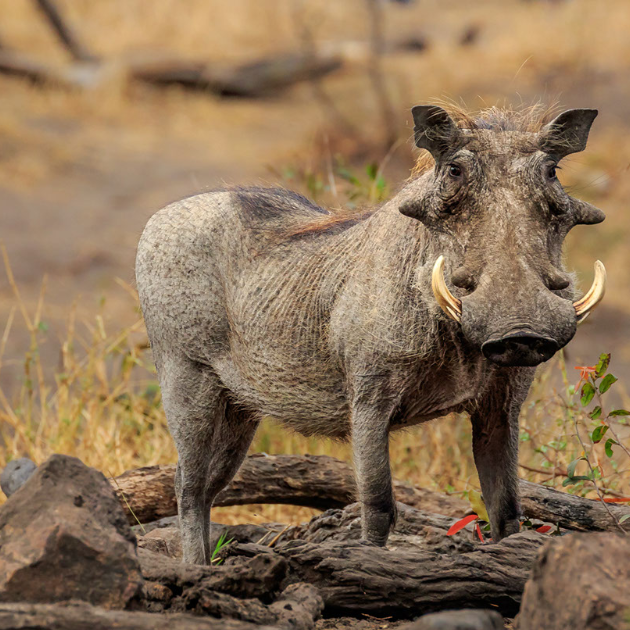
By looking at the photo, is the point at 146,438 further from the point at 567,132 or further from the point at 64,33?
the point at 64,33

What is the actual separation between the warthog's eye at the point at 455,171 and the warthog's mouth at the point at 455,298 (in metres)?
0.25

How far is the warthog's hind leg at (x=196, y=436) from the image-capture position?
11.7ft

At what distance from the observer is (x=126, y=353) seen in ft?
17.4

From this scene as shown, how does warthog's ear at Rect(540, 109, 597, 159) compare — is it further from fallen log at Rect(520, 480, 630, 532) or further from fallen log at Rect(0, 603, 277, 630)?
fallen log at Rect(0, 603, 277, 630)

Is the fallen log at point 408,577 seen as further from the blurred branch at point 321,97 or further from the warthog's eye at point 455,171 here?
the blurred branch at point 321,97

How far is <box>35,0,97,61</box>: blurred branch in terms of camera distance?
1417cm

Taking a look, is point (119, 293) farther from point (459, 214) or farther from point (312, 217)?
point (459, 214)

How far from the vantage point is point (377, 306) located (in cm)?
301

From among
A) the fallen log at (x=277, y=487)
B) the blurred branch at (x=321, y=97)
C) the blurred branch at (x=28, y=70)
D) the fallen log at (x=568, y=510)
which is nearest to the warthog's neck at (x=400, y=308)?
the fallen log at (x=568, y=510)

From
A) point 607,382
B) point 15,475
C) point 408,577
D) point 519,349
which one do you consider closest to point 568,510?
point 607,382

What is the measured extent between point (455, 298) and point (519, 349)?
9.2 inches

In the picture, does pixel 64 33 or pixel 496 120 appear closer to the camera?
pixel 496 120

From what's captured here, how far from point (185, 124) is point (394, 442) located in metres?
9.76

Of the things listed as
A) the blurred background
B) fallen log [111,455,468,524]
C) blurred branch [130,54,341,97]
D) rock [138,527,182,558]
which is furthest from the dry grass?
blurred branch [130,54,341,97]
